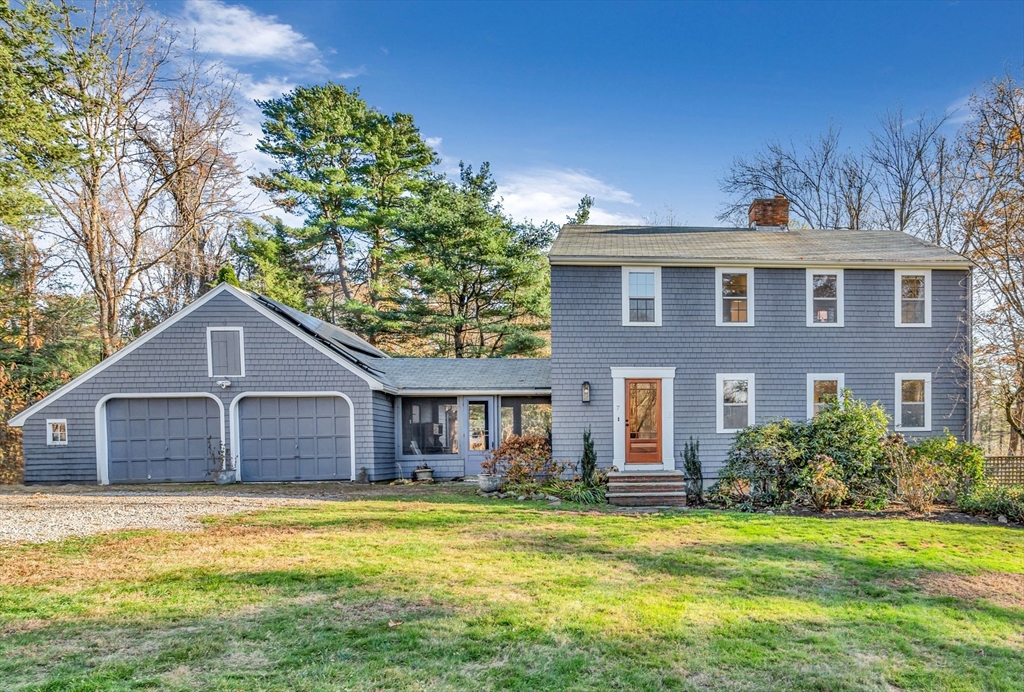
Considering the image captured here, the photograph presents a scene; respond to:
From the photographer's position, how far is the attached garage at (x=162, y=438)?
13336 mm

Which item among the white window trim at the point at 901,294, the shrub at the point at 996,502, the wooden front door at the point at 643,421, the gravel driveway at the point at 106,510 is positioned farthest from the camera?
the white window trim at the point at 901,294

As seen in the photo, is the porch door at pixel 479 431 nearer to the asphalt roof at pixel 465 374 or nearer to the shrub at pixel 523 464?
the asphalt roof at pixel 465 374

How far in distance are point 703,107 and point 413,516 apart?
17049 millimetres

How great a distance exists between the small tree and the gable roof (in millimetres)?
4010

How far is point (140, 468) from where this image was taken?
1338cm

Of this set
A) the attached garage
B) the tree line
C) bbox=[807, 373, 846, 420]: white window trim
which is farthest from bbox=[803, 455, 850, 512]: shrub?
the attached garage

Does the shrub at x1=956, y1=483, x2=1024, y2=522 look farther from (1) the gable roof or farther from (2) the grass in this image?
(1) the gable roof

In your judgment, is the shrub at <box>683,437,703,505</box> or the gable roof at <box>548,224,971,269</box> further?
the gable roof at <box>548,224,971,269</box>

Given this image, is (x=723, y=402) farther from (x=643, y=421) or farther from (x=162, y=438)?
(x=162, y=438)

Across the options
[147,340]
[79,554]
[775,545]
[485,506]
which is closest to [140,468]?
[147,340]

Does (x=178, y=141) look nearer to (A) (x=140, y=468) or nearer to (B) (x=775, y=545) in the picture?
(A) (x=140, y=468)

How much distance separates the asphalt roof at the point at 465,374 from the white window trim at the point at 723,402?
3.99m

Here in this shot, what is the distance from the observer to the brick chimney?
15258 mm

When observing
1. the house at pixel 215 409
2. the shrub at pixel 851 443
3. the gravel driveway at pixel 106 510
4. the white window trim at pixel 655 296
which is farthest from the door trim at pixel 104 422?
the shrub at pixel 851 443
